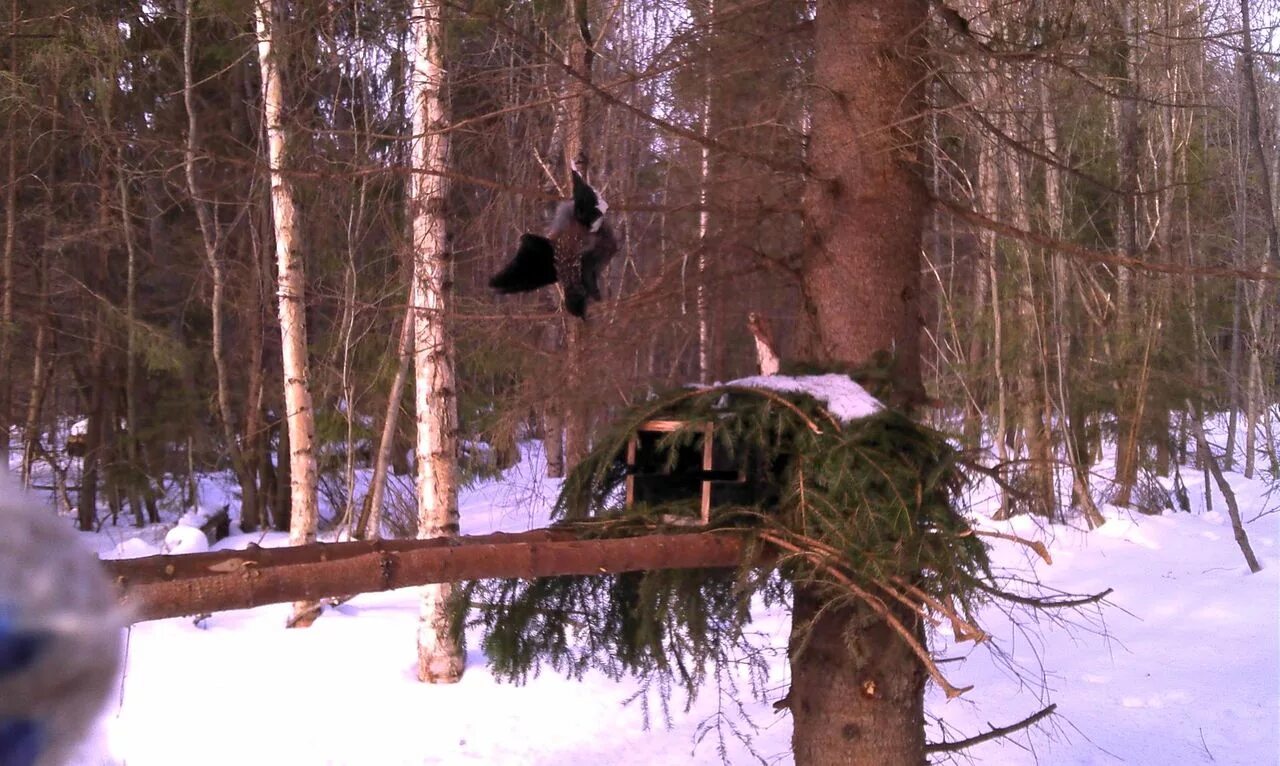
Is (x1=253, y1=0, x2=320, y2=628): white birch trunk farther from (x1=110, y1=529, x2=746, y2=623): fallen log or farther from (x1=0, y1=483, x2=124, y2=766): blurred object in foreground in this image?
(x1=0, y1=483, x2=124, y2=766): blurred object in foreground

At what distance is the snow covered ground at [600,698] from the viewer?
6.40 m

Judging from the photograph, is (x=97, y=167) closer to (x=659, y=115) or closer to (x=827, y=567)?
(x=659, y=115)

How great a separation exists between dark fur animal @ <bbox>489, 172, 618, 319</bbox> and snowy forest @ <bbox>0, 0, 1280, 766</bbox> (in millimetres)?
16

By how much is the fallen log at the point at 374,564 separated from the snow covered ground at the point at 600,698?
93.1 inches

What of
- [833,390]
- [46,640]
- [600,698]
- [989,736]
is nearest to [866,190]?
[833,390]

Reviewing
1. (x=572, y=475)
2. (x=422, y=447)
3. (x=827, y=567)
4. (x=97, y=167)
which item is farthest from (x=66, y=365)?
(x=827, y=567)

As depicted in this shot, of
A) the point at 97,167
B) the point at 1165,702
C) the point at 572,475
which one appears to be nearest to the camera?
the point at 572,475

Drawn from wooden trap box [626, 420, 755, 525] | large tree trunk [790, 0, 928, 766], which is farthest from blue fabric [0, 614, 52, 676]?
large tree trunk [790, 0, 928, 766]

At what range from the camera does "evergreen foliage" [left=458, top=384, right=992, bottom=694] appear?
2.96 metres

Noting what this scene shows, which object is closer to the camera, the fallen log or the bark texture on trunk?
the fallen log

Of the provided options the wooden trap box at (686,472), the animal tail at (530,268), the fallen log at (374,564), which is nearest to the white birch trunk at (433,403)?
the animal tail at (530,268)

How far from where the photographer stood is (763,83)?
4.99 m

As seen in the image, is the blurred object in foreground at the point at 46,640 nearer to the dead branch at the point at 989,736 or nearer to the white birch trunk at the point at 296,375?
the dead branch at the point at 989,736

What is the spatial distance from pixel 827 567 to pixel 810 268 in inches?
66.6
